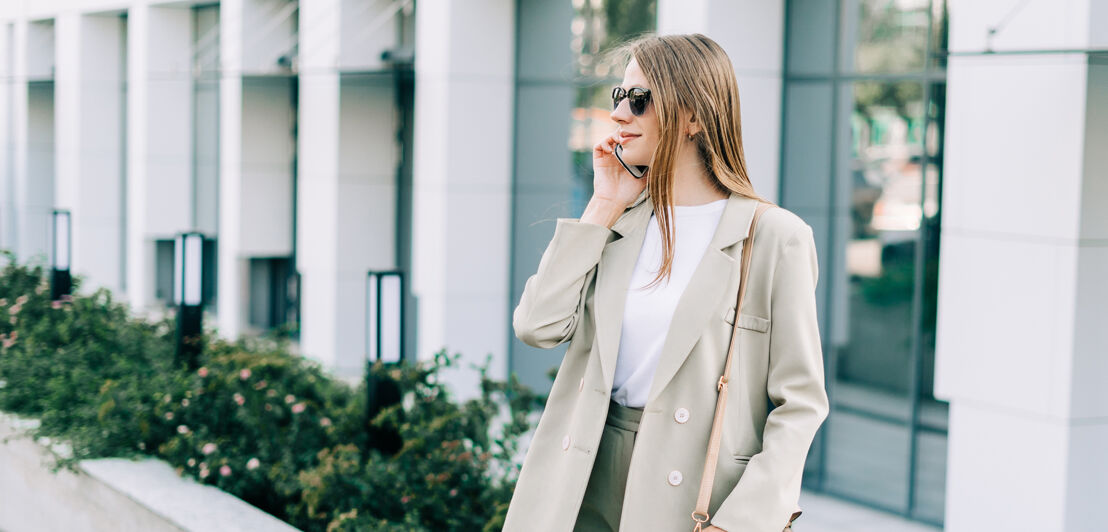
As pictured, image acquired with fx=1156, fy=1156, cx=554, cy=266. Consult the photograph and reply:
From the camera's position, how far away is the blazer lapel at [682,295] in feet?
8.01

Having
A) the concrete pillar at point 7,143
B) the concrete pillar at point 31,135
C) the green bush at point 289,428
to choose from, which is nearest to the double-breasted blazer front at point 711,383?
the green bush at point 289,428

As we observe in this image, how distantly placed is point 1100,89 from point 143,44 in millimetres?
14163

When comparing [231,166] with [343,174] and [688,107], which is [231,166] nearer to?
[343,174]

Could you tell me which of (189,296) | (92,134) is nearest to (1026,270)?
(189,296)

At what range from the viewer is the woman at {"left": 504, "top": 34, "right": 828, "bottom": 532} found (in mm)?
2412

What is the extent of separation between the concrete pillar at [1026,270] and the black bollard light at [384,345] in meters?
2.76

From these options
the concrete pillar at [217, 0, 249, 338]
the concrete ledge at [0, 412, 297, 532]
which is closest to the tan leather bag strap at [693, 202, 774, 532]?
the concrete ledge at [0, 412, 297, 532]

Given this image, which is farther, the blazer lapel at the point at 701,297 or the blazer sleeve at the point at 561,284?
the blazer sleeve at the point at 561,284

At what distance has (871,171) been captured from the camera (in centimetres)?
916

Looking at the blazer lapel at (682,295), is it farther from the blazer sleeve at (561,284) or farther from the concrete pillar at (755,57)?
the concrete pillar at (755,57)

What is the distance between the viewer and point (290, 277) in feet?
50.2

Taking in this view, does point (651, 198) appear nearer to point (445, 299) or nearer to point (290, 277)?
point (445, 299)

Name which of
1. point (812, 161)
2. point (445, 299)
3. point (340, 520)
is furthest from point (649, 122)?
point (445, 299)

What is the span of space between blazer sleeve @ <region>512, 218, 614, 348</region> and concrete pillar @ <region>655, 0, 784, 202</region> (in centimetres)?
571
